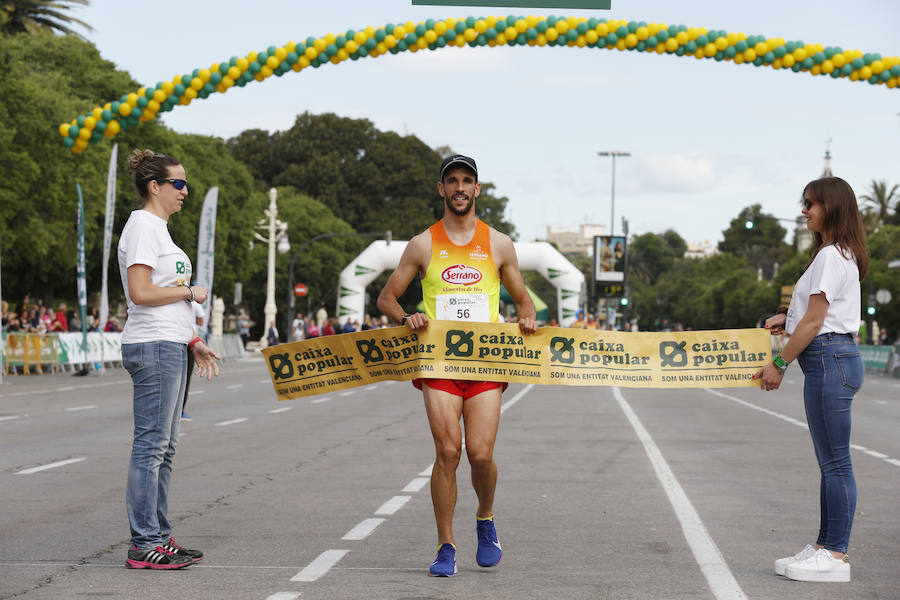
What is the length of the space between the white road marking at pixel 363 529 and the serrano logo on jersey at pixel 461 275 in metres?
1.87

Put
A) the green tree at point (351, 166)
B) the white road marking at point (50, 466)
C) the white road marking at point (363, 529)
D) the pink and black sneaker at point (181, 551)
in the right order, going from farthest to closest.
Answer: the green tree at point (351, 166) → the white road marking at point (50, 466) → the white road marking at point (363, 529) → the pink and black sneaker at point (181, 551)

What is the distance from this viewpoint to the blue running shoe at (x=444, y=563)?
21.8ft

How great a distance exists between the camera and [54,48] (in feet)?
166

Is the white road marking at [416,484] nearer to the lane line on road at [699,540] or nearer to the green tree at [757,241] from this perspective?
the lane line on road at [699,540]

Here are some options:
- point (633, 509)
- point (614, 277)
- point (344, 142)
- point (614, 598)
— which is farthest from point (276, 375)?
point (344, 142)

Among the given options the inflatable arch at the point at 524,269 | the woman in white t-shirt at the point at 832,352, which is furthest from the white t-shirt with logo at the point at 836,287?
the inflatable arch at the point at 524,269

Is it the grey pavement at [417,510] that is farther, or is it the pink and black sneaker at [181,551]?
the pink and black sneaker at [181,551]

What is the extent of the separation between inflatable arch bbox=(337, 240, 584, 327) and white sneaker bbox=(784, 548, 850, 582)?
1555 inches

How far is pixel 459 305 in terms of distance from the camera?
278 inches

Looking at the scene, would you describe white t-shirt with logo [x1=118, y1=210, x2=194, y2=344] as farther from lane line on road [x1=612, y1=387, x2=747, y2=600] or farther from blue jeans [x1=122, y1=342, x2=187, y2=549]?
lane line on road [x1=612, y1=387, x2=747, y2=600]

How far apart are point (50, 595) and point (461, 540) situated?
2.62 meters

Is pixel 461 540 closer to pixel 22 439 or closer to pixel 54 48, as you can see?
pixel 22 439

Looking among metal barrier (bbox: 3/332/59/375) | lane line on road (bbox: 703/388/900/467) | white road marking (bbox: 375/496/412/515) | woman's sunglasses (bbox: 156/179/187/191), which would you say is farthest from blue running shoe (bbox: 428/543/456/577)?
metal barrier (bbox: 3/332/59/375)

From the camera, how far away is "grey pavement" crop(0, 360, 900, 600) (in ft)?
21.5
